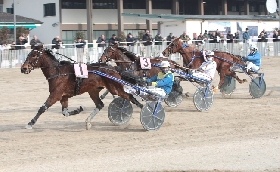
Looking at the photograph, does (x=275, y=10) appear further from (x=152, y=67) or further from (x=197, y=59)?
(x=152, y=67)

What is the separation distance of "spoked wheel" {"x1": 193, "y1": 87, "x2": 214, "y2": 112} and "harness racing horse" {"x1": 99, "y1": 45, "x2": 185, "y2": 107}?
855mm

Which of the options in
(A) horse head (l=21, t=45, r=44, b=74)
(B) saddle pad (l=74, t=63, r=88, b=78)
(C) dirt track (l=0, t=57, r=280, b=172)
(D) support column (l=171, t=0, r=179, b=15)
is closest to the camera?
(C) dirt track (l=0, t=57, r=280, b=172)

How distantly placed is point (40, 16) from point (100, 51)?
56.7ft

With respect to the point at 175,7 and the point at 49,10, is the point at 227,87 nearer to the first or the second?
the point at 49,10

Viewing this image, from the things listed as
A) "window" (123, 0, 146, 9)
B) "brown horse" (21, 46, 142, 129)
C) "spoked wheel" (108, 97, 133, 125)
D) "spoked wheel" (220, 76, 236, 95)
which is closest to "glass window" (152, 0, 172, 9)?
"window" (123, 0, 146, 9)

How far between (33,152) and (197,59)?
7830 millimetres

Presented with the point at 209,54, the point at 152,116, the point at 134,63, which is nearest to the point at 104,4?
the point at 209,54

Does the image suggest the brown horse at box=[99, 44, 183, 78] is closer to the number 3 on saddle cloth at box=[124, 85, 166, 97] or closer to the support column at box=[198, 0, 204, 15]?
the number 3 on saddle cloth at box=[124, 85, 166, 97]

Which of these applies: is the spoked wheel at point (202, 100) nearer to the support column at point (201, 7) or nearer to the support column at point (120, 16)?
the support column at point (120, 16)

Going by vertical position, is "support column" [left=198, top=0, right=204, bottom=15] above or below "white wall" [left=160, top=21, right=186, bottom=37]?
above

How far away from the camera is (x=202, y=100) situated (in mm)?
14617

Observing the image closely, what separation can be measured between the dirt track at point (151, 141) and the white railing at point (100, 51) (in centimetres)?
593

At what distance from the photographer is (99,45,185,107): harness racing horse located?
48.0ft

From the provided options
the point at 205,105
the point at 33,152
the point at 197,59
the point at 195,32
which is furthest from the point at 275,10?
the point at 33,152
